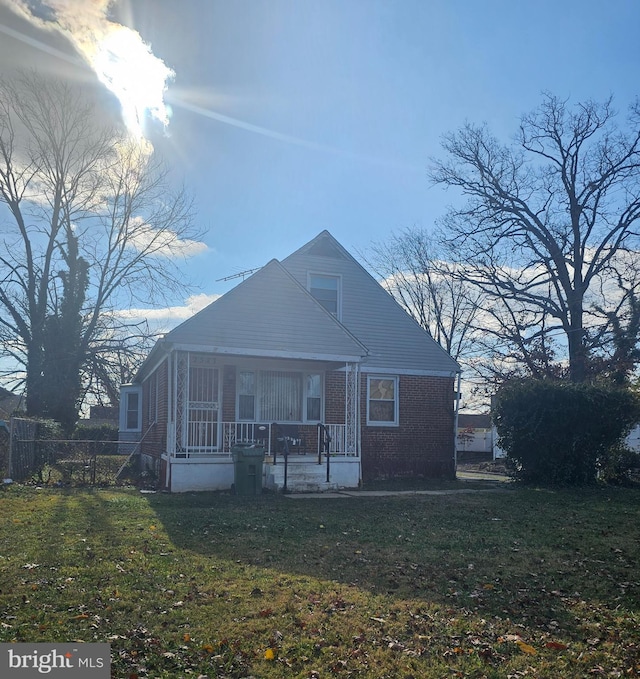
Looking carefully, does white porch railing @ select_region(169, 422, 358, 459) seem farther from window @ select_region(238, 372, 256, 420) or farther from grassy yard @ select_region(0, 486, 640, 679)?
grassy yard @ select_region(0, 486, 640, 679)

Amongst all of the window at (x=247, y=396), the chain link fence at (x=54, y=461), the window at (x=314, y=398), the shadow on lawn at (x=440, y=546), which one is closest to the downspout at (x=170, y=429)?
the shadow on lawn at (x=440, y=546)

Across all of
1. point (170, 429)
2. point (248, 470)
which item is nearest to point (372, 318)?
point (248, 470)

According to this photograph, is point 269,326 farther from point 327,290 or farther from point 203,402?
point 327,290

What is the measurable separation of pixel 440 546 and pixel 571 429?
9809mm

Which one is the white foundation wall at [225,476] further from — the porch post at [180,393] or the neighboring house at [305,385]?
the porch post at [180,393]

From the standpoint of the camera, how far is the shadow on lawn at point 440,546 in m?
6.45

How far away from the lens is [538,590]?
6.66 meters

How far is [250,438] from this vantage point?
1711 cm

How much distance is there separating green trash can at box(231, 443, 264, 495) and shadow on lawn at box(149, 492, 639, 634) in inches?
30.9

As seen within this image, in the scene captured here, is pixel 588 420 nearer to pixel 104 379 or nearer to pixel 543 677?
pixel 543 677

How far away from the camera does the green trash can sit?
14344 mm

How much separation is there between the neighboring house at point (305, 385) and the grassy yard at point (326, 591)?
441 centimetres

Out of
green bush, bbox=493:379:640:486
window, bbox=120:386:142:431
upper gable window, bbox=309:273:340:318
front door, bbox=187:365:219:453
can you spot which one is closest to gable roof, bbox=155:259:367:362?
front door, bbox=187:365:219:453

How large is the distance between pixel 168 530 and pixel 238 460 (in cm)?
492
